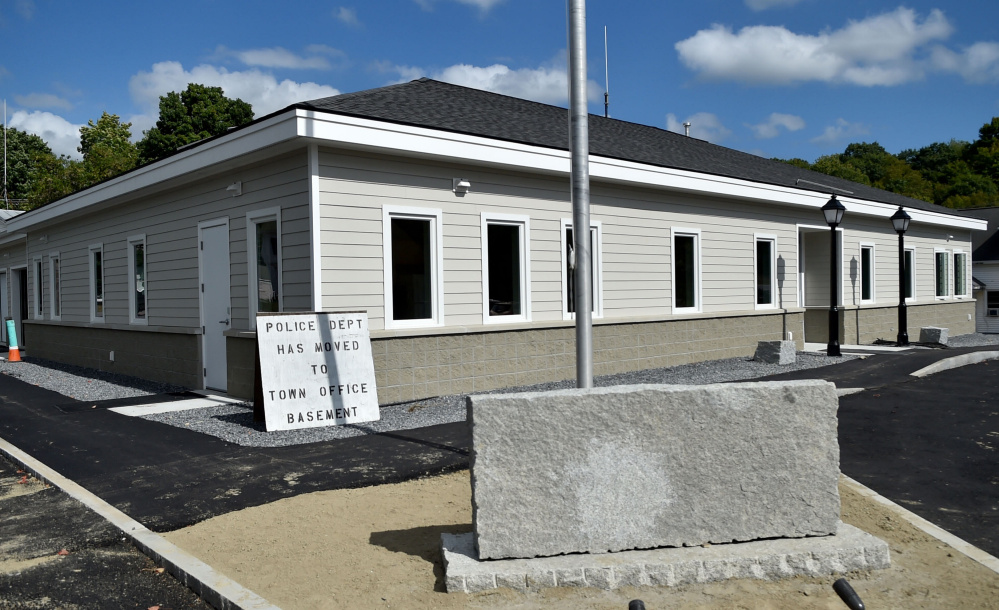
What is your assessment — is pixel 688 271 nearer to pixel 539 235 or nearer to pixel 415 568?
pixel 539 235

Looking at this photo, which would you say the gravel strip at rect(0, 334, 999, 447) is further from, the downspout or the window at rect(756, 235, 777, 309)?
the downspout

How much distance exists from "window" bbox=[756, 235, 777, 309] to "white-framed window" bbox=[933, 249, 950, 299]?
10680 millimetres

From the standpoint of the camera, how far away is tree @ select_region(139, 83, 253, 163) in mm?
51656

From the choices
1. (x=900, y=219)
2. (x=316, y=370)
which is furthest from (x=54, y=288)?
(x=900, y=219)

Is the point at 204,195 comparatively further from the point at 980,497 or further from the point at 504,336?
the point at 980,497

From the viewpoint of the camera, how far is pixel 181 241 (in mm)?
13242

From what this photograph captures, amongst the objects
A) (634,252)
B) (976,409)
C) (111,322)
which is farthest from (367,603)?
(111,322)

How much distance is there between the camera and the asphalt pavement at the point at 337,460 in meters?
5.91

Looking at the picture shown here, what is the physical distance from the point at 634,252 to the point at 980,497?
28.5 feet

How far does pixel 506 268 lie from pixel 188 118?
46568 mm

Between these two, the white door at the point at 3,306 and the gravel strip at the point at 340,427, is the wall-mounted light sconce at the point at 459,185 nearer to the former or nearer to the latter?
the gravel strip at the point at 340,427

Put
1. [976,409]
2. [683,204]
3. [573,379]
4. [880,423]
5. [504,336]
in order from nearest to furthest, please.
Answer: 1. [880,423]
2. [976,409]
3. [504,336]
4. [573,379]
5. [683,204]

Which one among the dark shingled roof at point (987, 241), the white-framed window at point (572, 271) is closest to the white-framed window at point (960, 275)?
the dark shingled roof at point (987, 241)

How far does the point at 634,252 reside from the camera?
1432cm
